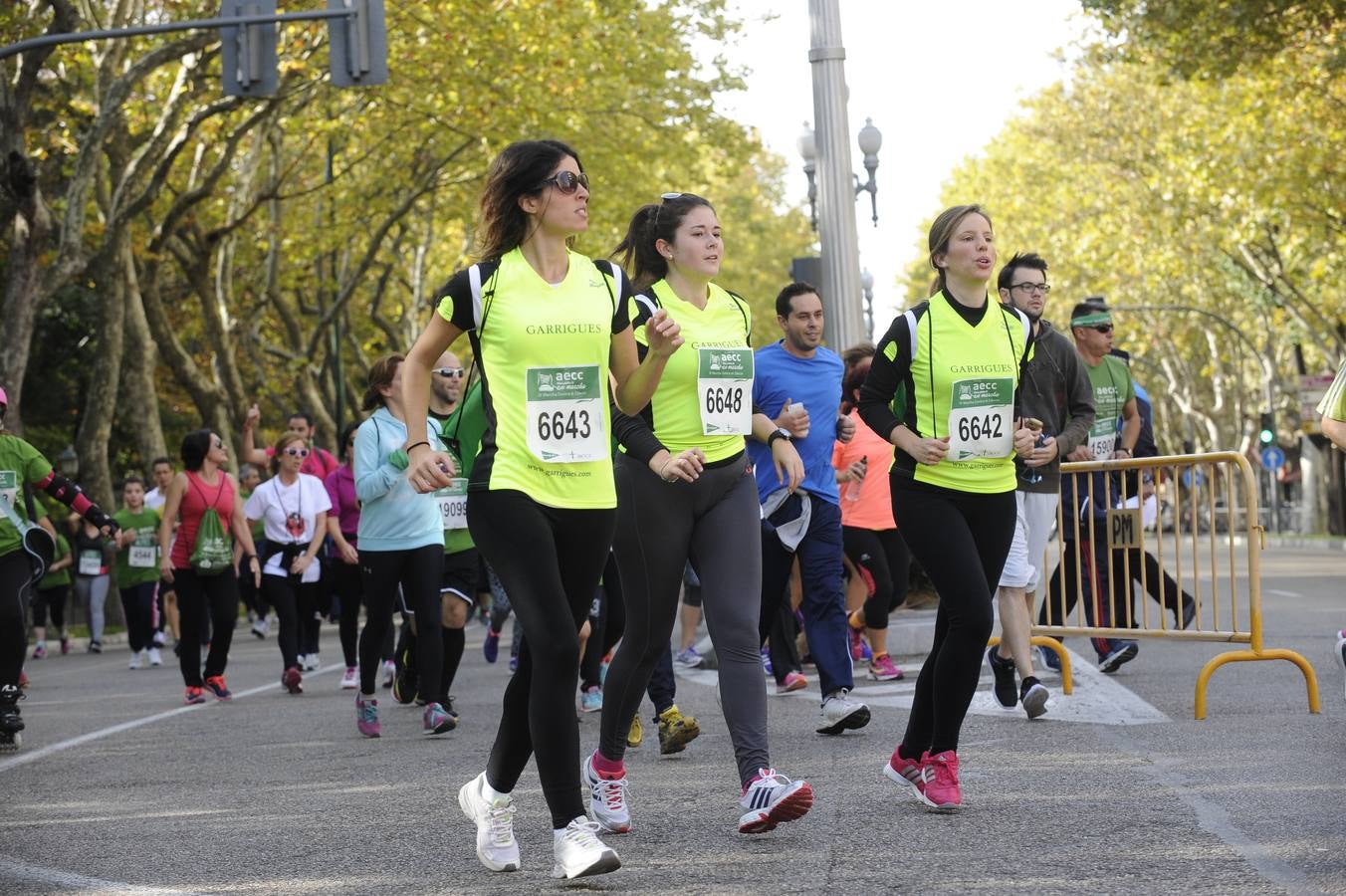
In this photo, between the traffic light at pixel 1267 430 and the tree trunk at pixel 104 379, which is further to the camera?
the traffic light at pixel 1267 430

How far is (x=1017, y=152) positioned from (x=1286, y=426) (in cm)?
1823

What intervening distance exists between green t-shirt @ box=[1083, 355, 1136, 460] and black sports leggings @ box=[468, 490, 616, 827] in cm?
586

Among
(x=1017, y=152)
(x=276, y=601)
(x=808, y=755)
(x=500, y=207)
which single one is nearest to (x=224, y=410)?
(x=276, y=601)

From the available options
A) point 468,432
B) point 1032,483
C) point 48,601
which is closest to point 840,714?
point 1032,483

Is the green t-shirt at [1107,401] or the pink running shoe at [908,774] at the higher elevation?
the green t-shirt at [1107,401]

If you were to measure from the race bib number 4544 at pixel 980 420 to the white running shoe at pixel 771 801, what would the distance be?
124cm

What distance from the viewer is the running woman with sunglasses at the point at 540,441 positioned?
5480 millimetres

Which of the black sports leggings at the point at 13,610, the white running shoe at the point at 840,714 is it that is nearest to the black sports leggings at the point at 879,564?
the white running shoe at the point at 840,714

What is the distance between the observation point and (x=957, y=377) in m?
6.79

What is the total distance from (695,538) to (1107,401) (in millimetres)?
5105

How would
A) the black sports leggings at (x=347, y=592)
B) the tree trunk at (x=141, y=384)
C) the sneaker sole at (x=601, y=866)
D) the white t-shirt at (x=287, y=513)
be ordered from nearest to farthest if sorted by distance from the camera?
1. the sneaker sole at (x=601, y=866)
2. the black sports leggings at (x=347, y=592)
3. the white t-shirt at (x=287, y=513)
4. the tree trunk at (x=141, y=384)

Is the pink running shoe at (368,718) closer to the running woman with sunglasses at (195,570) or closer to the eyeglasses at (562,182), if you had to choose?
the running woman with sunglasses at (195,570)

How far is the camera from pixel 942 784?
6492mm

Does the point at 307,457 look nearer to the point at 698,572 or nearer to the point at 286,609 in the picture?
the point at 286,609
